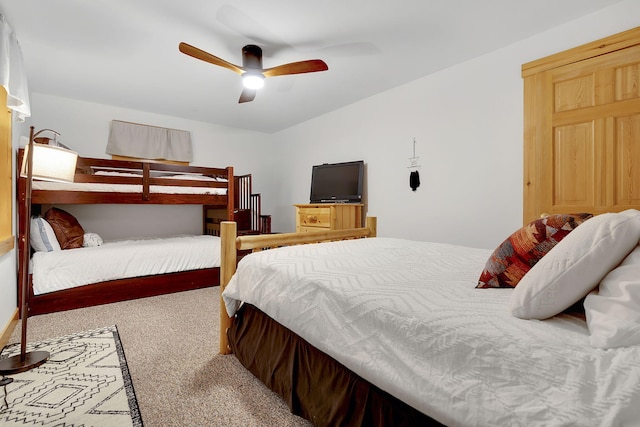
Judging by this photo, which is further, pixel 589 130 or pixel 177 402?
pixel 589 130

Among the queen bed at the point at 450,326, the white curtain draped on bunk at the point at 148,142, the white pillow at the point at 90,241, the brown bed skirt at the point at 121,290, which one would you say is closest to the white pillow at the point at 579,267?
the queen bed at the point at 450,326

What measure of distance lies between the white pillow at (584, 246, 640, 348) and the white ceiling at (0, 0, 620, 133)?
81.0 inches

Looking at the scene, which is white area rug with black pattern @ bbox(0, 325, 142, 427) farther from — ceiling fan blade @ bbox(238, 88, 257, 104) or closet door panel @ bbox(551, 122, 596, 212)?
closet door panel @ bbox(551, 122, 596, 212)

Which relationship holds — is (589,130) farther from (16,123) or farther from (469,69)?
(16,123)

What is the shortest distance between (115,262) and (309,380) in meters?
2.60

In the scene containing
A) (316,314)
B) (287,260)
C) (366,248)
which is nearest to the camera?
(316,314)

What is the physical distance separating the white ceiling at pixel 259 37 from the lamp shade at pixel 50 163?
3.39 feet

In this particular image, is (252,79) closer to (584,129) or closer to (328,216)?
(328,216)

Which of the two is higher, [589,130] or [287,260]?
[589,130]

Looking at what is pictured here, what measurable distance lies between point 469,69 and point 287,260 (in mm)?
2675

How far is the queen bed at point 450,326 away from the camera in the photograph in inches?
24.2

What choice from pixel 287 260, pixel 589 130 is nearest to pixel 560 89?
pixel 589 130

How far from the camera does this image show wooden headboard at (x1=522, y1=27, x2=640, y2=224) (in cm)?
209

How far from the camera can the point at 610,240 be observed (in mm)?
751
